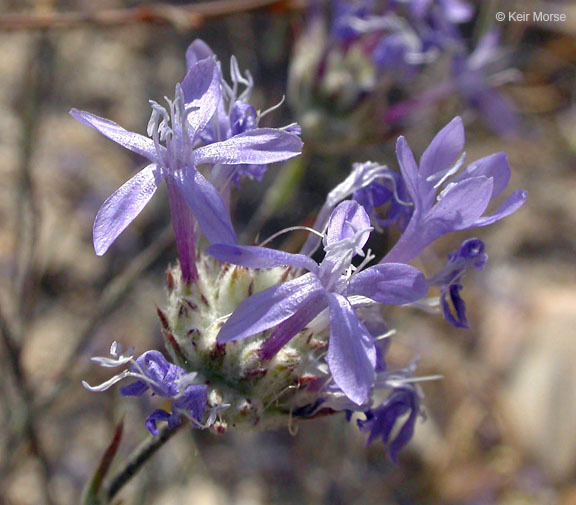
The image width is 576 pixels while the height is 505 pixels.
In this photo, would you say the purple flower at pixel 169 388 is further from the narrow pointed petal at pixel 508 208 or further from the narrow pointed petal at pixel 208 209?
the narrow pointed petal at pixel 508 208

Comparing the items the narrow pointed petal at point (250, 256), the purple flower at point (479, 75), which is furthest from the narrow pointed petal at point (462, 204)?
the purple flower at point (479, 75)

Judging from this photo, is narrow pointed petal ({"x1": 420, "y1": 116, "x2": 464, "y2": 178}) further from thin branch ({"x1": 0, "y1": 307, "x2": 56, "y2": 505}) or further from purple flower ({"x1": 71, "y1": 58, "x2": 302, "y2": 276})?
thin branch ({"x1": 0, "y1": 307, "x2": 56, "y2": 505})

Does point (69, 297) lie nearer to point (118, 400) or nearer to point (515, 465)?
point (118, 400)

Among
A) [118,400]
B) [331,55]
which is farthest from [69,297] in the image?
[331,55]

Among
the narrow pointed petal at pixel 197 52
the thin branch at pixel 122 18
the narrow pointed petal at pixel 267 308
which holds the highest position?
the narrow pointed petal at pixel 197 52

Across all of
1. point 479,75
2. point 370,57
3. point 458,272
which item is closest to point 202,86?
point 458,272

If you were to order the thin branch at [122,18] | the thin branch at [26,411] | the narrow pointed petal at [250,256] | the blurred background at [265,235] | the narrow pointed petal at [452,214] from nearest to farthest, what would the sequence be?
the narrow pointed petal at [250,256]
the narrow pointed petal at [452,214]
the thin branch at [26,411]
the thin branch at [122,18]
the blurred background at [265,235]
